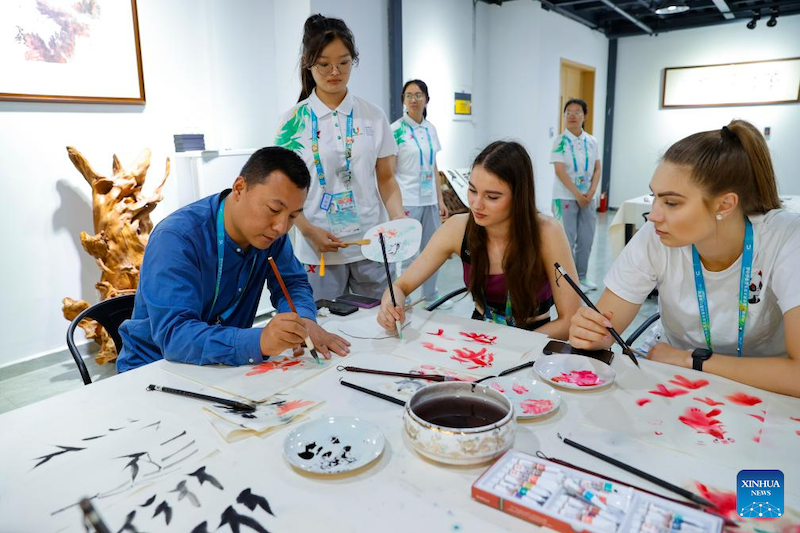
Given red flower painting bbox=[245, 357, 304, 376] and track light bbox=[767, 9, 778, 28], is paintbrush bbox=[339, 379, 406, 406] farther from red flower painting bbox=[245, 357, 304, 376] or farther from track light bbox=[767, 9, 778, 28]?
Answer: track light bbox=[767, 9, 778, 28]

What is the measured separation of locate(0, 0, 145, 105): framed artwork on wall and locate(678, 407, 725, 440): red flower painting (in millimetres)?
3405

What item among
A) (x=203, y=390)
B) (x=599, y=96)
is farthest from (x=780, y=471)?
(x=599, y=96)

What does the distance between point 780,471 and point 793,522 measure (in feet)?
0.43

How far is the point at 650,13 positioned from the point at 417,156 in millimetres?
6126

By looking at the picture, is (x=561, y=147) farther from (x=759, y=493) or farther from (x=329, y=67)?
(x=759, y=493)

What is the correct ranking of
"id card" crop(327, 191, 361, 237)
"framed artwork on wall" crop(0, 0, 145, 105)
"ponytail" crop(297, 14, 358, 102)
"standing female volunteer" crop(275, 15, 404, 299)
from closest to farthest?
"ponytail" crop(297, 14, 358, 102) < "standing female volunteer" crop(275, 15, 404, 299) < "id card" crop(327, 191, 361, 237) < "framed artwork on wall" crop(0, 0, 145, 105)

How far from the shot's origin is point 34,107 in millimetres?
3000

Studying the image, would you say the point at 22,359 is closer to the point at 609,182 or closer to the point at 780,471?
the point at 780,471

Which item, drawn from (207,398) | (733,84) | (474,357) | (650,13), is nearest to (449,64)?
(650,13)

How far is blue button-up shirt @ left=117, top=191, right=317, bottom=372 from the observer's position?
1.26 meters

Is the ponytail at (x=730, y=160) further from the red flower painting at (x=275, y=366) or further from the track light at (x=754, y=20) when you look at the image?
the track light at (x=754, y=20)

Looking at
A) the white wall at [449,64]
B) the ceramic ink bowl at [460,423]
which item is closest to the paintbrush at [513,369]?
the ceramic ink bowl at [460,423]

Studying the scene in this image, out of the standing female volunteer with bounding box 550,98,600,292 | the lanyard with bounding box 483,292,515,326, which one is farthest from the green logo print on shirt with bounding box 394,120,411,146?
the lanyard with bounding box 483,292,515,326

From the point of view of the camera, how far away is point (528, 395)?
1.07 meters
